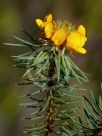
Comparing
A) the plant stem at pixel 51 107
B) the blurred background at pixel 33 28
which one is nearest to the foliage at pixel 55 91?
the plant stem at pixel 51 107

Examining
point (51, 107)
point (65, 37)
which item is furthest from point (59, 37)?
point (51, 107)

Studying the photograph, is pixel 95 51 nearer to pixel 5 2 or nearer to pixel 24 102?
pixel 5 2

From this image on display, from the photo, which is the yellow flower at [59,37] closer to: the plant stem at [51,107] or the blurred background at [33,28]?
the plant stem at [51,107]

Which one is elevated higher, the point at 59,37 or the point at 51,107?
the point at 59,37

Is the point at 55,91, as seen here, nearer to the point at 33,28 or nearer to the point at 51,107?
the point at 51,107

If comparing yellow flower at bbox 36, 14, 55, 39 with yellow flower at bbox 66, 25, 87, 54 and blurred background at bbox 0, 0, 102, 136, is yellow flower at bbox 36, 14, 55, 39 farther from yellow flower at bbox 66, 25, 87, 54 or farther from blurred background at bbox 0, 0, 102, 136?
blurred background at bbox 0, 0, 102, 136

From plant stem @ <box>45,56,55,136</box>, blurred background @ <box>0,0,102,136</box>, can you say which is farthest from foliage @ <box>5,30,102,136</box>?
blurred background @ <box>0,0,102,136</box>
